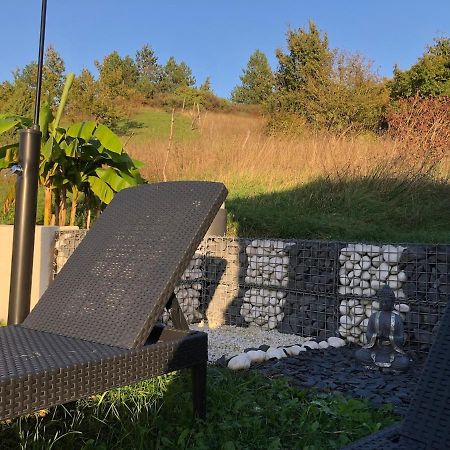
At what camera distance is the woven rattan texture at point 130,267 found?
1.93 meters

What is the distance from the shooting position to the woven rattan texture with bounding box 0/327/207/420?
4.69ft

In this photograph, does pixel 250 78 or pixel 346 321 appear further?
pixel 250 78

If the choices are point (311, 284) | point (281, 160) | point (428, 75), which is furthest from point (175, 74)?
point (311, 284)

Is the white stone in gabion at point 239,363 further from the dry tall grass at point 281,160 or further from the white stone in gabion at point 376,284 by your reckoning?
the dry tall grass at point 281,160

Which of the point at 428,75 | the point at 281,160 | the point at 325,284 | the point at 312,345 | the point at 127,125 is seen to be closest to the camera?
the point at 312,345

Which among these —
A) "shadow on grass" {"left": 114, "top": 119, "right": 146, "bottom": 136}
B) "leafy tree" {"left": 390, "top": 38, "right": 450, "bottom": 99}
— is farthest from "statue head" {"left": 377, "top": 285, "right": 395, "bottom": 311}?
"shadow on grass" {"left": 114, "top": 119, "right": 146, "bottom": 136}

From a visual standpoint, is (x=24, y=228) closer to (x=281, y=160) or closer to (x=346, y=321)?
(x=346, y=321)

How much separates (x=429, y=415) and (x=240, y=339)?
3.26 m

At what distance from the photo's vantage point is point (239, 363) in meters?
3.09

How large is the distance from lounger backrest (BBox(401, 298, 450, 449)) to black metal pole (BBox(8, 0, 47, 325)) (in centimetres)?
212

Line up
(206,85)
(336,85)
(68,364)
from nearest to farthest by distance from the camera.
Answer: (68,364), (336,85), (206,85)

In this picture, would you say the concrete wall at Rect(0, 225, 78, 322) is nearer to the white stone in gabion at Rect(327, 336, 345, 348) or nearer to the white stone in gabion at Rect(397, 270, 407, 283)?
the white stone in gabion at Rect(327, 336, 345, 348)

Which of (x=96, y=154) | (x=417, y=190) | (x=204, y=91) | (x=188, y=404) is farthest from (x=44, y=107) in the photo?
(x=204, y=91)

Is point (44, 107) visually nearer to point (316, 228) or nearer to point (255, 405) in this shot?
point (316, 228)
